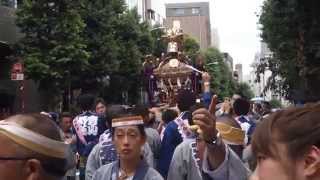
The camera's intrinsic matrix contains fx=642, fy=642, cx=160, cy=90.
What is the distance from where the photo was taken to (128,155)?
4.85 metres

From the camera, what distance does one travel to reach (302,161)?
2.09 m

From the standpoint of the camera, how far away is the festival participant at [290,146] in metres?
2.08

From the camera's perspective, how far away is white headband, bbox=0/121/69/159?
2.49 metres

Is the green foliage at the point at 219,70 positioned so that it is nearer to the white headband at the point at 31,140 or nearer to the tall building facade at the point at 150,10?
the tall building facade at the point at 150,10

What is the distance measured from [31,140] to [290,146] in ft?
3.30

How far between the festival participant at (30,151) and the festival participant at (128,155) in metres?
2.09

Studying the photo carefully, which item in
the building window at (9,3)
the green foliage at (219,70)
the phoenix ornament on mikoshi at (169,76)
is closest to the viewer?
the phoenix ornament on mikoshi at (169,76)

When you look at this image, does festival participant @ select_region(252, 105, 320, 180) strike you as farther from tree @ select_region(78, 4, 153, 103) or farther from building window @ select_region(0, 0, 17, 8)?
building window @ select_region(0, 0, 17, 8)

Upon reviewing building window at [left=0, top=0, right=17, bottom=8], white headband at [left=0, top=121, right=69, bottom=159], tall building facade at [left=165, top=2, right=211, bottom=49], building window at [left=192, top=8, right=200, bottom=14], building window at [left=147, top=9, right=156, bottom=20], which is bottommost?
white headband at [left=0, top=121, right=69, bottom=159]

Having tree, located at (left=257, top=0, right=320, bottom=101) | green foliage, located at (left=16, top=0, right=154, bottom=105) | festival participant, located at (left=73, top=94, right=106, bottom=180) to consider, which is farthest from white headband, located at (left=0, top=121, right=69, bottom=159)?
green foliage, located at (left=16, top=0, right=154, bottom=105)

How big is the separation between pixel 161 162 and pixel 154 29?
47170 mm

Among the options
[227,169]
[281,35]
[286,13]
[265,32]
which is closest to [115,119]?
[227,169]

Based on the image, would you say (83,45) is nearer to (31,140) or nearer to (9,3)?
(9,3)

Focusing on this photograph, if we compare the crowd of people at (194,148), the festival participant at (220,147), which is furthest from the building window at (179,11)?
the festival participant at (220,147)
